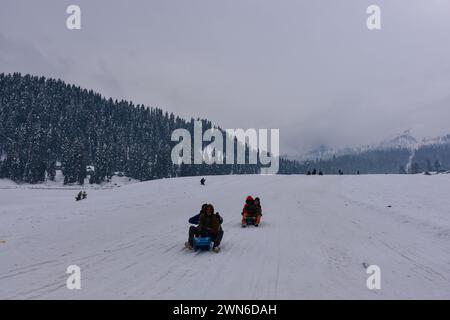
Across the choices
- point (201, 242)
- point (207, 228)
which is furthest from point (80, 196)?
point (201, 242)

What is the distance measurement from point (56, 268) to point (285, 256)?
19.2 feet

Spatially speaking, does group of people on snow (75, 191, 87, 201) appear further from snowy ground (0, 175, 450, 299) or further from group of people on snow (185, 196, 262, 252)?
group of people on snow (185, 196, 262, 252)

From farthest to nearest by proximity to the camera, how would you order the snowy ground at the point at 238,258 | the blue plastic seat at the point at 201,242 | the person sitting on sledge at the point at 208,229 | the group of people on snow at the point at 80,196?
the group of people on snow at the point at 80,196
the person sitting on sledge at the point at 208,229
the blue plastic seat at the point at 201,242
the snowy ground at the point at 238,258

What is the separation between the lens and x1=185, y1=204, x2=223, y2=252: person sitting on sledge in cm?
989

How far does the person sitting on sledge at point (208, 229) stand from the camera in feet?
32.4

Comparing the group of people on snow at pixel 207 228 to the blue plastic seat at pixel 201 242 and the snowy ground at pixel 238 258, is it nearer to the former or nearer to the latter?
the blue plastic seat at pixel 201 242


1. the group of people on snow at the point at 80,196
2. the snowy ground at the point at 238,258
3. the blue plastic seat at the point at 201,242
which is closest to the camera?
the snowy ground at the point at 238,258

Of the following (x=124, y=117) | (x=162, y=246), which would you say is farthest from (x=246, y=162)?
(x=162, y=246)

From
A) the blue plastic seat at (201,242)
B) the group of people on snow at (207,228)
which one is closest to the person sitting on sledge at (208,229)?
the group of people on snow at (207,228)

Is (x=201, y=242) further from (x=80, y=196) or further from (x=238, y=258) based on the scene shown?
(x=80, y=196)

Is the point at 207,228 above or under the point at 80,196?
above

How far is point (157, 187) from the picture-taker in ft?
136

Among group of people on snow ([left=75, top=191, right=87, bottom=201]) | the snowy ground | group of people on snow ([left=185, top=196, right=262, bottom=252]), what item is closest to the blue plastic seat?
group of people on snow ([left=185, top=196, right=262, bottom=252])

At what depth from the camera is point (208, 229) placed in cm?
995
